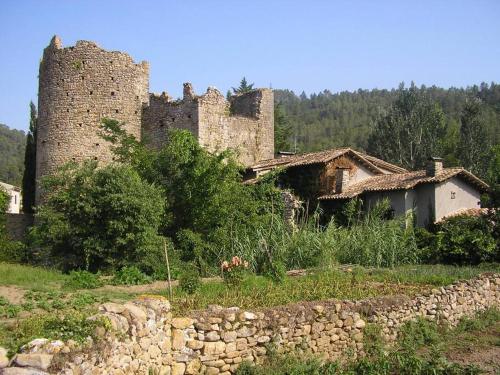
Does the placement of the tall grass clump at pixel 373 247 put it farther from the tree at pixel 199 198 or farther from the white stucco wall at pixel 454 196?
the white stucco wall at pixel 454 196

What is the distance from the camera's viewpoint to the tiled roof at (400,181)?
25.1 meters

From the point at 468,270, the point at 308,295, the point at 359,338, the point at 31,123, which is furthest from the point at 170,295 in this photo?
the point at 31,123

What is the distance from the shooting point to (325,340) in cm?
1046

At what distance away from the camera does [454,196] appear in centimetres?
2608

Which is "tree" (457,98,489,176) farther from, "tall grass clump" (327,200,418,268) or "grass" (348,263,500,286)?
"grass" (348,263,500,286)

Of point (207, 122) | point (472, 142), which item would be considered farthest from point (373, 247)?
point (472, 142)

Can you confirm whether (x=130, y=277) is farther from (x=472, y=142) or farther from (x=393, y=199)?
(x=472, y=142)

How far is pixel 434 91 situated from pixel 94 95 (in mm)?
94267

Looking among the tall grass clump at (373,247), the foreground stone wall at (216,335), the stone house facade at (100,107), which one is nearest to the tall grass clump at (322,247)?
the tall grass clump at (373,247)

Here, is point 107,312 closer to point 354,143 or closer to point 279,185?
point 279,185

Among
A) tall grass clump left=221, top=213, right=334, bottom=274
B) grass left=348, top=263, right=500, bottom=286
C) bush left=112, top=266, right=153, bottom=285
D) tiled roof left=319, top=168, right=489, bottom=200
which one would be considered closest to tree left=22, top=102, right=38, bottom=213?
tiled roof left=319, top=168, right=489, bottom=200

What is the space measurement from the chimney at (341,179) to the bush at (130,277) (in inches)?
524

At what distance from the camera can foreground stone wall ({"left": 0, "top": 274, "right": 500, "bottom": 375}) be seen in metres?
6.21

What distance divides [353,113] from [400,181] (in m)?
86.3
